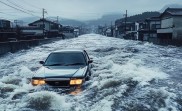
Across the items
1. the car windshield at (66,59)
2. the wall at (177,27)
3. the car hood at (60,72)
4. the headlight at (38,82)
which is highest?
the wall at (177,27)

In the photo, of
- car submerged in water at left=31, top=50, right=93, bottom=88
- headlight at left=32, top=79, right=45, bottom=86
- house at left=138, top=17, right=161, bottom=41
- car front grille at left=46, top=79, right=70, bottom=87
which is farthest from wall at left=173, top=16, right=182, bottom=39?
headlight at left=32, top=79, right=45, bottom=86

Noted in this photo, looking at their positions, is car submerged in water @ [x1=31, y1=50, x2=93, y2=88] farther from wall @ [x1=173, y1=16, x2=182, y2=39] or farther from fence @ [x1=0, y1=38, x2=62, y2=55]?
wall @ [x1=173, y1=16, x2=182, y2=39]

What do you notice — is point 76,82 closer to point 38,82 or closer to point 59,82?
point 59,82

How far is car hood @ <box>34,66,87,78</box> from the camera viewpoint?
9984 mm

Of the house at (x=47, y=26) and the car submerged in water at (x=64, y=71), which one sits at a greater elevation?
the house at (x=47, y=26)

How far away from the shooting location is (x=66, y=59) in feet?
38.3

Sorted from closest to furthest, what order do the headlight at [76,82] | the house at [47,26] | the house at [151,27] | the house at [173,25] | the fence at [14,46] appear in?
the headlight at [76,82] → the fence at [14,46] → the house at [173,25] → the house at [151,27] → the house at [47,26]

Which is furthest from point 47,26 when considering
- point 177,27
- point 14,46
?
point 14,46

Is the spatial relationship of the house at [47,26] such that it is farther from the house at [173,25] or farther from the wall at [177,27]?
the wall at [177,27]

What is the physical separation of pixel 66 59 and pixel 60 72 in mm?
1506

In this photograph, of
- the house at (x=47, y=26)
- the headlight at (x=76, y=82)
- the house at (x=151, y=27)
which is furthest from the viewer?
the house at (x=47, y=26)

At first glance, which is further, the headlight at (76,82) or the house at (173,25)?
the house at (173,25)

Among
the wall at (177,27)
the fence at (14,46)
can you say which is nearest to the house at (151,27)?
the wall at (177,27)

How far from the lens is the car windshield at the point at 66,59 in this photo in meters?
11.4
